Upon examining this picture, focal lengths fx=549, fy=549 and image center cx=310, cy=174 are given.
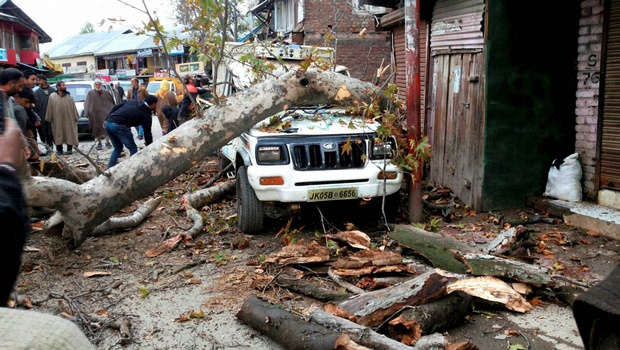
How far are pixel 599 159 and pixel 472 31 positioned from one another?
2396 millimetres

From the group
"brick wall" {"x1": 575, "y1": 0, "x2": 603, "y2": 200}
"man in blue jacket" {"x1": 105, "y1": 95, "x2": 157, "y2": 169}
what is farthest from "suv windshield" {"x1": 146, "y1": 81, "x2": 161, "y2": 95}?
"brick wall" {"x1": 575, "y1": 0, "x2": 603, "y2": 200}

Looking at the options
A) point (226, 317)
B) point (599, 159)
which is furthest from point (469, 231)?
point (226, 317)

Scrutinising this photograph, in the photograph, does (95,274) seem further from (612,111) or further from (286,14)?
(286,14)

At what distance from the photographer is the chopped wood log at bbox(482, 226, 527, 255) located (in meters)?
5.41

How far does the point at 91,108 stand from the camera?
14.7 m

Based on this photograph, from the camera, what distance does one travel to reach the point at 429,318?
3.97m

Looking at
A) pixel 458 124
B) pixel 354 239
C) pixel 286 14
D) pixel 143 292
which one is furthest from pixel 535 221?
pixel 286 14

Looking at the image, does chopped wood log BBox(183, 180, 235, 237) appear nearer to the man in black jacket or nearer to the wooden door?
the wooden door

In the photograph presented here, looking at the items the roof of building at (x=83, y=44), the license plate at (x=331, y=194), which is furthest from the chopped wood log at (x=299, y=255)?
the roof of building at (x=83, y=44)

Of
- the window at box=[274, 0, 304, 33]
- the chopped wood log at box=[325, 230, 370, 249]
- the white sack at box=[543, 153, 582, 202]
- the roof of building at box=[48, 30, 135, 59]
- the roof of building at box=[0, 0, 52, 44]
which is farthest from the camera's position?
the roof of building at box=[48, 30, 135, 59]

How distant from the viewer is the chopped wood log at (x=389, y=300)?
402cm

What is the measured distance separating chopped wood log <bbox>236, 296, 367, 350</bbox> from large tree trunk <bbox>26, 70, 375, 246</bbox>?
237cm

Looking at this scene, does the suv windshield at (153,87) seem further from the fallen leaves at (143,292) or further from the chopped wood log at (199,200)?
the fallen leaves at (143,292)

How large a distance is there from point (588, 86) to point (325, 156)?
11.4ft
